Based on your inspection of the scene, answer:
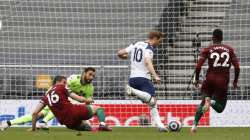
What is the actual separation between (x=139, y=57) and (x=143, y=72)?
260 millimetres

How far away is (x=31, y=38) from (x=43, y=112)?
651 centimetres

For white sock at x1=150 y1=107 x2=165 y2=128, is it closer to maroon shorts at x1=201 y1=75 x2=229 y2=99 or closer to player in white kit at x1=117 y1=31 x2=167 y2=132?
player in white kit at x1=117 y1=31 x2=167 y2=132

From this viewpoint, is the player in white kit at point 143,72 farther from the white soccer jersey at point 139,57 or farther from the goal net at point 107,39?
the goal net at point 107,39

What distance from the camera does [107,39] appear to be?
71.1ft

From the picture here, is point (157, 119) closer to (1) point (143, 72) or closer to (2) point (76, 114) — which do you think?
(1) point (143, 72)

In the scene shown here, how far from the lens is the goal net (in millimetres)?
19891

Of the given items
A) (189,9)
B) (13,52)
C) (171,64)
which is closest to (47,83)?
(13,52)

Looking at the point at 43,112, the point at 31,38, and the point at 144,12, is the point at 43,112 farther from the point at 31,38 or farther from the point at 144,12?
the point at 144,12

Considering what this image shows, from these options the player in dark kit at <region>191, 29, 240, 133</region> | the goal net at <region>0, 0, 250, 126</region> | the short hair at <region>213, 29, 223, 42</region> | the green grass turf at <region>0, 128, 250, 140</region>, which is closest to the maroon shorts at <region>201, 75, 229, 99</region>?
the player in dark kit at <region>191, 29, 240, 133</region>

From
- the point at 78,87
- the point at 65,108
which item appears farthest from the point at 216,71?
the point at 78,87

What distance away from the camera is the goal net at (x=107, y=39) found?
65.3 feet

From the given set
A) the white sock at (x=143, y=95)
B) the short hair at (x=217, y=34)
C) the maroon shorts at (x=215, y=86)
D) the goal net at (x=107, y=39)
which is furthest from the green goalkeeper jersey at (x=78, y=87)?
the goal net at (x=107, y=39)

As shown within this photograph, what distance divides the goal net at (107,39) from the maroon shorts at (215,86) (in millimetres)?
6268

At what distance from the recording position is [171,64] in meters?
20.7
